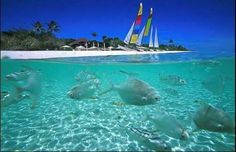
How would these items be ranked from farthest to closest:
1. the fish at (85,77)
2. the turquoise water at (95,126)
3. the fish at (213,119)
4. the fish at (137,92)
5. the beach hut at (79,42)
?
the beach hut at (79,42) → the fish at (85,77) → the turquoise water at (95,126) → the fish at (137,92) → the fish at (213,119)

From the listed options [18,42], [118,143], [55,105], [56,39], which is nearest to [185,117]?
[118,143]

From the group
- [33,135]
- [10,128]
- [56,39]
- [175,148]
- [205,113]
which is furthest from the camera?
[56,39]

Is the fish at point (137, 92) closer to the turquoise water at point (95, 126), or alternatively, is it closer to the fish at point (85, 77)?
the turquoise water at point (95, 126)

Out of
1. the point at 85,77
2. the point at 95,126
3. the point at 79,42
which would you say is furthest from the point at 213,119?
the point at 79,42

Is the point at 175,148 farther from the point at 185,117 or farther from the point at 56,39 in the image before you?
the point at 56,39

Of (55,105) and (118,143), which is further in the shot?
(55,105)

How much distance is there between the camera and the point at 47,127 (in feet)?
22.7

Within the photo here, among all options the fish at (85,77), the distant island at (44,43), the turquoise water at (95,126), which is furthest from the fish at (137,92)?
the distant island at (44,43)

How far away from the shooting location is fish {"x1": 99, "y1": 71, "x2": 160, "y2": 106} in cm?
451

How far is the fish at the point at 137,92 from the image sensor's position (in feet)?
14.8

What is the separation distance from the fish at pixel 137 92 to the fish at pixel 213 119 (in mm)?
969

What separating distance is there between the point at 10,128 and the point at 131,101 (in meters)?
4.61

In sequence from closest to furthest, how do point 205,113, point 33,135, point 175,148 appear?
point 205,113
point 175,148
point 33,135

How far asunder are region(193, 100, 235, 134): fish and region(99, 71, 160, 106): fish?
97 cm
